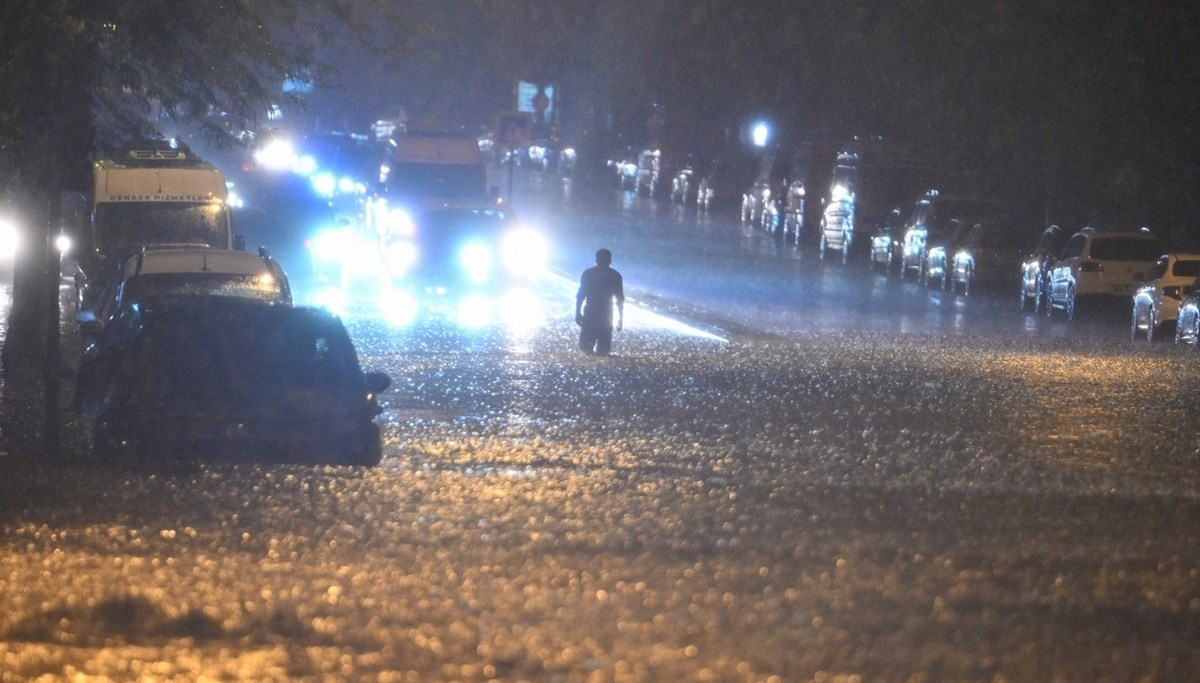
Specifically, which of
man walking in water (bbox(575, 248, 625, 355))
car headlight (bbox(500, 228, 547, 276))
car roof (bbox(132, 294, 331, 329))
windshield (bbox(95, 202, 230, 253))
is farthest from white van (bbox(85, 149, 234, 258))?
car roof (bbox(132, 294, 331, 329))

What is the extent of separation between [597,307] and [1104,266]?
12471 millimetres

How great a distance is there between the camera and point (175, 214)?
25.5 metres

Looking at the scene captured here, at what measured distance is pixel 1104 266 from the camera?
31.0m

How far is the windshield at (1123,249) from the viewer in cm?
3127

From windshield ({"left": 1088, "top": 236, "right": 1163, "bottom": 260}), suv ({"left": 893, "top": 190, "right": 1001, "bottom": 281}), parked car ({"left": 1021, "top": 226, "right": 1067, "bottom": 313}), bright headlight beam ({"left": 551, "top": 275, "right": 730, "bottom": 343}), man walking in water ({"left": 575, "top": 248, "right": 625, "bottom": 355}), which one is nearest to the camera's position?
man walking in water ({"left": 575, "top": 248, "right": 625, "bottom": 355})

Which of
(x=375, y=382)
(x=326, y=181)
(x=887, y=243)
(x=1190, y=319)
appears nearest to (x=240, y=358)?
(x=375, y=382)

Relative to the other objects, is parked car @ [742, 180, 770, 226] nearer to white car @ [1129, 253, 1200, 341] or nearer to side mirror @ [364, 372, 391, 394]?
white car @ [1129, 253, 1200, 341]

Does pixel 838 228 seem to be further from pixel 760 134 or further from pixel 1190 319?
pixel 760 134

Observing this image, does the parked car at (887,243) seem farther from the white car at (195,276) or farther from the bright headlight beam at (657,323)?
the white car at (195,276)

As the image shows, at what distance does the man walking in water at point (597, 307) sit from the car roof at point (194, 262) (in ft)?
15.6

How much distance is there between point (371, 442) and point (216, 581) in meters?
2.86

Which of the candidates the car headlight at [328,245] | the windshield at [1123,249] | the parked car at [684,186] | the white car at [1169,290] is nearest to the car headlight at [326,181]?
the parked car at [684,186]

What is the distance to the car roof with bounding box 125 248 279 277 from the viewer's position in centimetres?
1816

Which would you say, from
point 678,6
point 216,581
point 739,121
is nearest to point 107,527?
point 216,581
